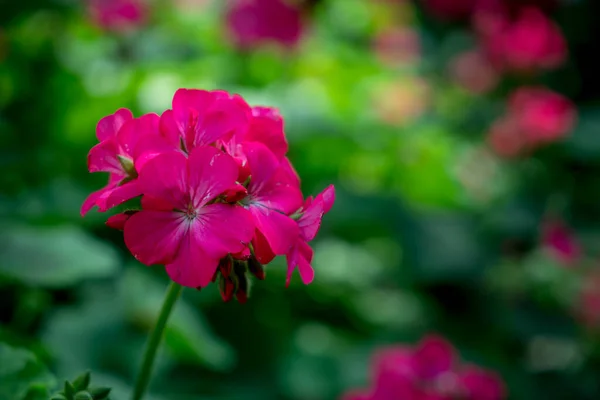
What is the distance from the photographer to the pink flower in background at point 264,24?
2287mm

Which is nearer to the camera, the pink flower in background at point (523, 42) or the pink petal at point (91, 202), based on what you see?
the pink petal at point (91, 202)

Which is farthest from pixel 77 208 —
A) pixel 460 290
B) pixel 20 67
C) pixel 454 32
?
pixel 454 32

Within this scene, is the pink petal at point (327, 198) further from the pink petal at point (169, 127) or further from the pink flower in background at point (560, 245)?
the pink flower in background at point (560, 245)

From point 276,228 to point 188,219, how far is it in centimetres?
9

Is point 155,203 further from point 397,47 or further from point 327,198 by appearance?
point 397,47

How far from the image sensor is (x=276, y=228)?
0.70 meters

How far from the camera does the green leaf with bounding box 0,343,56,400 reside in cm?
81

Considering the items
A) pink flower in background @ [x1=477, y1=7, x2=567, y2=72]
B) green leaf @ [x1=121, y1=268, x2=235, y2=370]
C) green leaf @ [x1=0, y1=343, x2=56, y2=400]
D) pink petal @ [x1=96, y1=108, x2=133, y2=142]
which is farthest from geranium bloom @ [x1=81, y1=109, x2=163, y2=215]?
pink flower in background @ [x1=477, y1=7, x2=567, y2=72]

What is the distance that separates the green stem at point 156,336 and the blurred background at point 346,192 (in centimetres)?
34

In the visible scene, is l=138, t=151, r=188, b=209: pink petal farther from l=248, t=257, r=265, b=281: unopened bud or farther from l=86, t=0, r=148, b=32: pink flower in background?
l=86, t=0, r=148, b=32: pink flower in background

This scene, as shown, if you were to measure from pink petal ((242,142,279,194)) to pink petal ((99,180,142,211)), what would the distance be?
4.5 inches

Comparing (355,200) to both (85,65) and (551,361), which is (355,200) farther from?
(85,65)

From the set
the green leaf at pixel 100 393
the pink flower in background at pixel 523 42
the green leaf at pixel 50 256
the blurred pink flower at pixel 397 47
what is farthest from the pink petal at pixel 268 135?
the blurred pink flower at pixel 397 47

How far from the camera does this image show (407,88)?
9.37 ft
